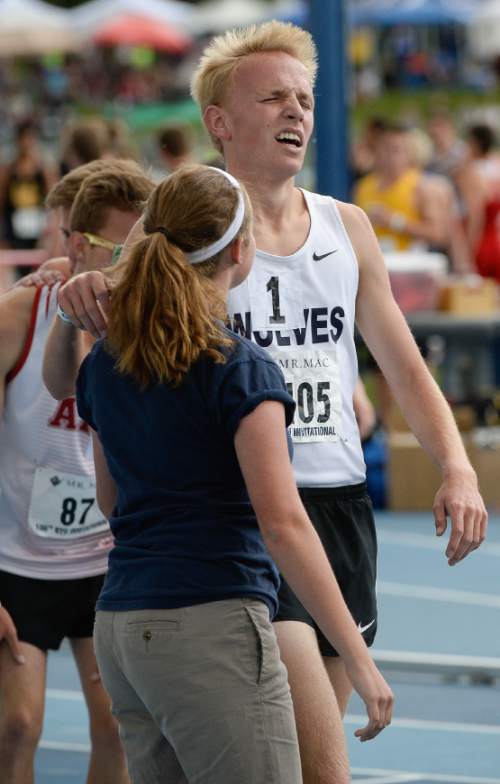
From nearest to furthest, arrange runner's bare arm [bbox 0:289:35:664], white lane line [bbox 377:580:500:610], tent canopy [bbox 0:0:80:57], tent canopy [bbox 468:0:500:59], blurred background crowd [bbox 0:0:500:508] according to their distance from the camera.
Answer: runner's bare arm [bbox 0:289:35:664] → white lane line [bbox 377:580:500:610] → blurred background crowd [bbox 0:0:500:508] → tent canopy [bbox 0:0:80:57] → tent canopy [bbox 468:0:500:59]

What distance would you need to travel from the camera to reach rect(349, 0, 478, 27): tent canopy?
32.1 metres

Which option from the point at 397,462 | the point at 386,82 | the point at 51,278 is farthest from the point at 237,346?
the point at 386,82

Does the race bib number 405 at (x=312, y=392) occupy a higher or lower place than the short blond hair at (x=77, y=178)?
lower

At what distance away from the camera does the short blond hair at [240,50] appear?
13.1ft

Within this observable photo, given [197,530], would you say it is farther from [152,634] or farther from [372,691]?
[372,691]

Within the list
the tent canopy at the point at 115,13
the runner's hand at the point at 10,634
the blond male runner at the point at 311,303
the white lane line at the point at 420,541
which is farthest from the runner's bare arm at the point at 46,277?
the tent canopy at the point at 115,13

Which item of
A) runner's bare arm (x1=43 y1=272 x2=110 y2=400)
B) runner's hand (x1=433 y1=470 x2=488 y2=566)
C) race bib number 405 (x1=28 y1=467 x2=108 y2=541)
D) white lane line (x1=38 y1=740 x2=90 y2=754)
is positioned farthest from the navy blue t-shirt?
white lane line (x1=38 y1=740 x2=90 y2=754)

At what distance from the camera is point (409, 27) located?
4356 centimetres

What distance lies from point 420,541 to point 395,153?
12.9ft

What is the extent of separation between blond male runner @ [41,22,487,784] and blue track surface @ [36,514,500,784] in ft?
6.42

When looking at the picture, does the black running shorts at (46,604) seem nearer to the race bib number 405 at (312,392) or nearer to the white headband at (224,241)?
the race bib number 405 at (312,392)

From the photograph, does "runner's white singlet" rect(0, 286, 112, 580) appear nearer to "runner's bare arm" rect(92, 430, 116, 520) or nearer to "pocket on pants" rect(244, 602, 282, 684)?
"runner's bare arm" rect(92, 430, 116, 520)

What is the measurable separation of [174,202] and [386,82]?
41.2 m

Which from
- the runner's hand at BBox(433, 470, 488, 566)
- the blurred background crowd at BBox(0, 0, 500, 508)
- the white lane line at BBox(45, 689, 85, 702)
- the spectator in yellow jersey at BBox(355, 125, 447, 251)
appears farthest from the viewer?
the spectator in yellow jersey at BBox(355, 125, 447, 251)
